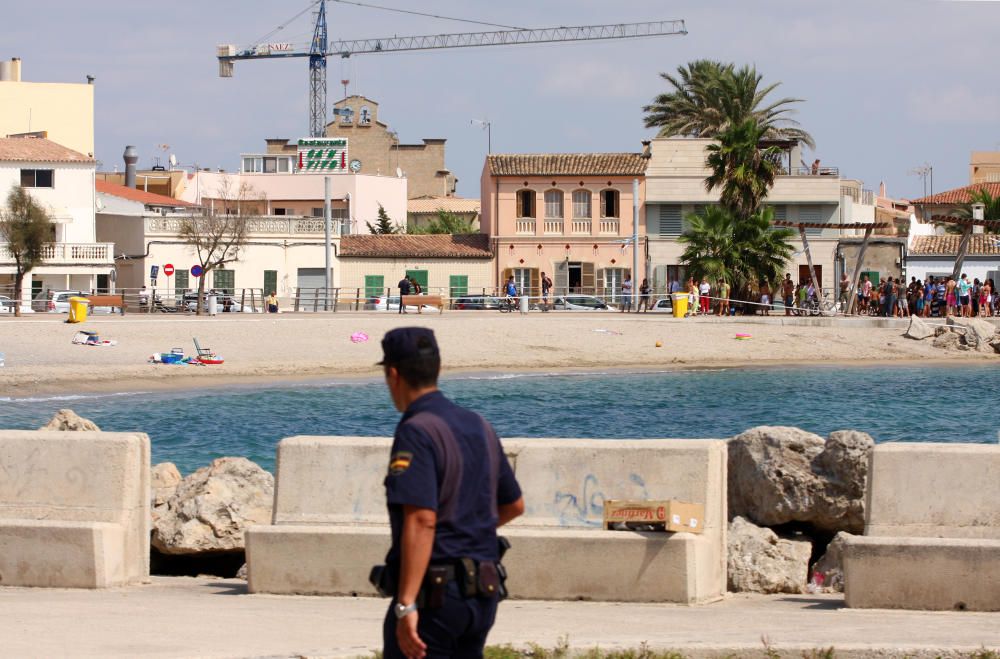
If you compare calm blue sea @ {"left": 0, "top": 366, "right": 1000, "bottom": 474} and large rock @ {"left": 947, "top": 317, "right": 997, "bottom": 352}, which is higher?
large rock @ {"left": 947, "top": 317, "right": 997, "bottom": 352}

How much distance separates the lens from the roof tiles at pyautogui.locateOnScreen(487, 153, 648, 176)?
6334 centimetres

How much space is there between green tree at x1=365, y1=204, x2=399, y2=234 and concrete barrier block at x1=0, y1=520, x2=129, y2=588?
64461 mm

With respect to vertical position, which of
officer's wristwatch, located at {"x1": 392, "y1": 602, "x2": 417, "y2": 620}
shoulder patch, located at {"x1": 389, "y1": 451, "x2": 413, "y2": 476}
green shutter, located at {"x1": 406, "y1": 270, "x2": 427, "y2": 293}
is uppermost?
green shutter, located at {"x1": 406, "y1": 270, "x2": 427, "y2": 293}

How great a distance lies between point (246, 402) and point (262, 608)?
22.3 metres

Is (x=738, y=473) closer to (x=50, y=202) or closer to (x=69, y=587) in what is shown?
(x=69, y=587)

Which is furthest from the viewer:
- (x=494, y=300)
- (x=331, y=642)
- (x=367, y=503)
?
(x=494, y=300)

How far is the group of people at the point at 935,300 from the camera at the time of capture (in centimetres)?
4509

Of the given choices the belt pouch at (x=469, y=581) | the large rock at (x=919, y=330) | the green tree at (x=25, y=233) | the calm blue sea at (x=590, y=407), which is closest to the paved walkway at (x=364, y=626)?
the belt pouch at (x=469, y=581)

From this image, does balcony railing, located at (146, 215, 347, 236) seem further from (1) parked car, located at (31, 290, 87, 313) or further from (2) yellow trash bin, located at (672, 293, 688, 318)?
(2) yellow trash bin, located at (672, 293, 688, 318)

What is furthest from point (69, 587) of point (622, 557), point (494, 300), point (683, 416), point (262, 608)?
point (494, 300)

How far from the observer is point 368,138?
316 ft

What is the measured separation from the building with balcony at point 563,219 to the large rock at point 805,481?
52310 millimetres

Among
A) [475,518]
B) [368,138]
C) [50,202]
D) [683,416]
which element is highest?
[368,138]

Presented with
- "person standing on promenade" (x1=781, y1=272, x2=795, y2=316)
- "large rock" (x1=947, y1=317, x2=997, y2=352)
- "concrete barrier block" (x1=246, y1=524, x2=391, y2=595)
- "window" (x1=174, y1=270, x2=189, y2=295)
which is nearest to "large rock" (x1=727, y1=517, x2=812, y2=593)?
"concrete barrier block" (x1=246, y1=524, x2=391, y2=595)
